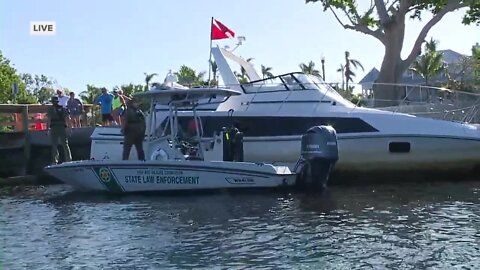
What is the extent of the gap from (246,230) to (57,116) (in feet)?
28.4

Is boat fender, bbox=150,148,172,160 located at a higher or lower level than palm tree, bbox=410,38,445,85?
lower

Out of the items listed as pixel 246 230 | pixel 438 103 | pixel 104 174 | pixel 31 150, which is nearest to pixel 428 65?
pixel 438 103

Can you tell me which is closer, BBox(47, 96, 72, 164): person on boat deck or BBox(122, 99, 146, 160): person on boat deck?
BBox(122, 99, 146, 160): person on boat deck

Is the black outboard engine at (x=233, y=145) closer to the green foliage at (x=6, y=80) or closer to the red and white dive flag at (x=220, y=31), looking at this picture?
the red and white dive flag at (x=220, y=31)

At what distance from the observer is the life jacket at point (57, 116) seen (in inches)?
690

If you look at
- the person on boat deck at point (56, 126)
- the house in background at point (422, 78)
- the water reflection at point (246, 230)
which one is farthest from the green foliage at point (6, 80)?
the water reflection at point (246, 230)

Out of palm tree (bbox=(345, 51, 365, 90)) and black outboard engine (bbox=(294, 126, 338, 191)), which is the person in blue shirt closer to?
black outboard engine (bbox=(294, 126, 338, 191))

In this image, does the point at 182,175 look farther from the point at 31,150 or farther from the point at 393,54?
the point at 393,54

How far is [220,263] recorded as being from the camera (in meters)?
8.43

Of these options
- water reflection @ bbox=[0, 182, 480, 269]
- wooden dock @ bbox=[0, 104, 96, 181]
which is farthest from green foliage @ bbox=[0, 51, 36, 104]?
water reflection @ bbox=[0, 182, 480, 269]

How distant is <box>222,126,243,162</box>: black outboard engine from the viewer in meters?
16.1

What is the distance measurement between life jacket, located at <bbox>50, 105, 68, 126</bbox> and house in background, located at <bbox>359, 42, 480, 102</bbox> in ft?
25.2

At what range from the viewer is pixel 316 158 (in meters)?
14.7

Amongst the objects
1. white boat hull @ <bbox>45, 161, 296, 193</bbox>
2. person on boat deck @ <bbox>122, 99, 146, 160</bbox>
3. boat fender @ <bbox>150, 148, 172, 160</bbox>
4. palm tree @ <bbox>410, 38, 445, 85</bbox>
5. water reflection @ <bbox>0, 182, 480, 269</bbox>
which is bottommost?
water reflection @ <bbox>0, 182, 480, 269</bbox>
